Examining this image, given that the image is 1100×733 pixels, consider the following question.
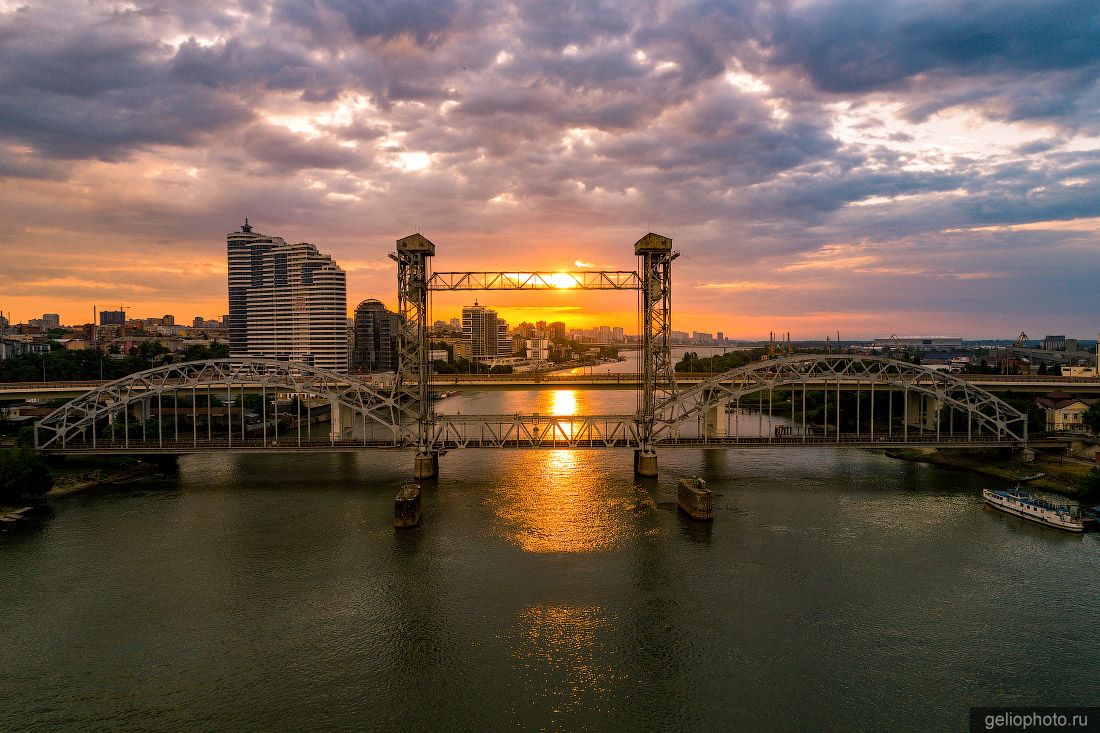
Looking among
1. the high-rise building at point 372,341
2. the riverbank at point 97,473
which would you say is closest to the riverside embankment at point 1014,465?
the riverbank at point 97,473

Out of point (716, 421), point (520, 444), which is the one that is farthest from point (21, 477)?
point (716, 421)

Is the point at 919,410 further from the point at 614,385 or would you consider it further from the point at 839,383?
the point at 614,385

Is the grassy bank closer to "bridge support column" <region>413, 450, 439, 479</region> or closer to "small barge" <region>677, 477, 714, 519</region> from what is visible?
"bridge support column" <region>413, 450, 439, 479</region>

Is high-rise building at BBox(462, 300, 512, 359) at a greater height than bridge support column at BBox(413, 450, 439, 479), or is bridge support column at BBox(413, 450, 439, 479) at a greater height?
high-rise building at BBox(462, 300, 512, 359)

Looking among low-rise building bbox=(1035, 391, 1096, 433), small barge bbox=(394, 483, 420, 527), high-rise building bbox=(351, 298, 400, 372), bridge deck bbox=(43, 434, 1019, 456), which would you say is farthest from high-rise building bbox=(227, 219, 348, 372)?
low-rise building bbox=(1035, 391, 1096, 433)

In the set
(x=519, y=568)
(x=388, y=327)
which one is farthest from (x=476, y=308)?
(x=519, y=568)

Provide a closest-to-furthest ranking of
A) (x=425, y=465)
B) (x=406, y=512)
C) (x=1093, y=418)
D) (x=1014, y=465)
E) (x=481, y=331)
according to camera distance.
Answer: (x=406, y=512)
(x=425, y=465)
(x=1014, y=465)
(x=1093, y=418)
(x=481, y=331)

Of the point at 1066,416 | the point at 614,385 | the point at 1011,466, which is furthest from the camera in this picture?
the point at 614,385
